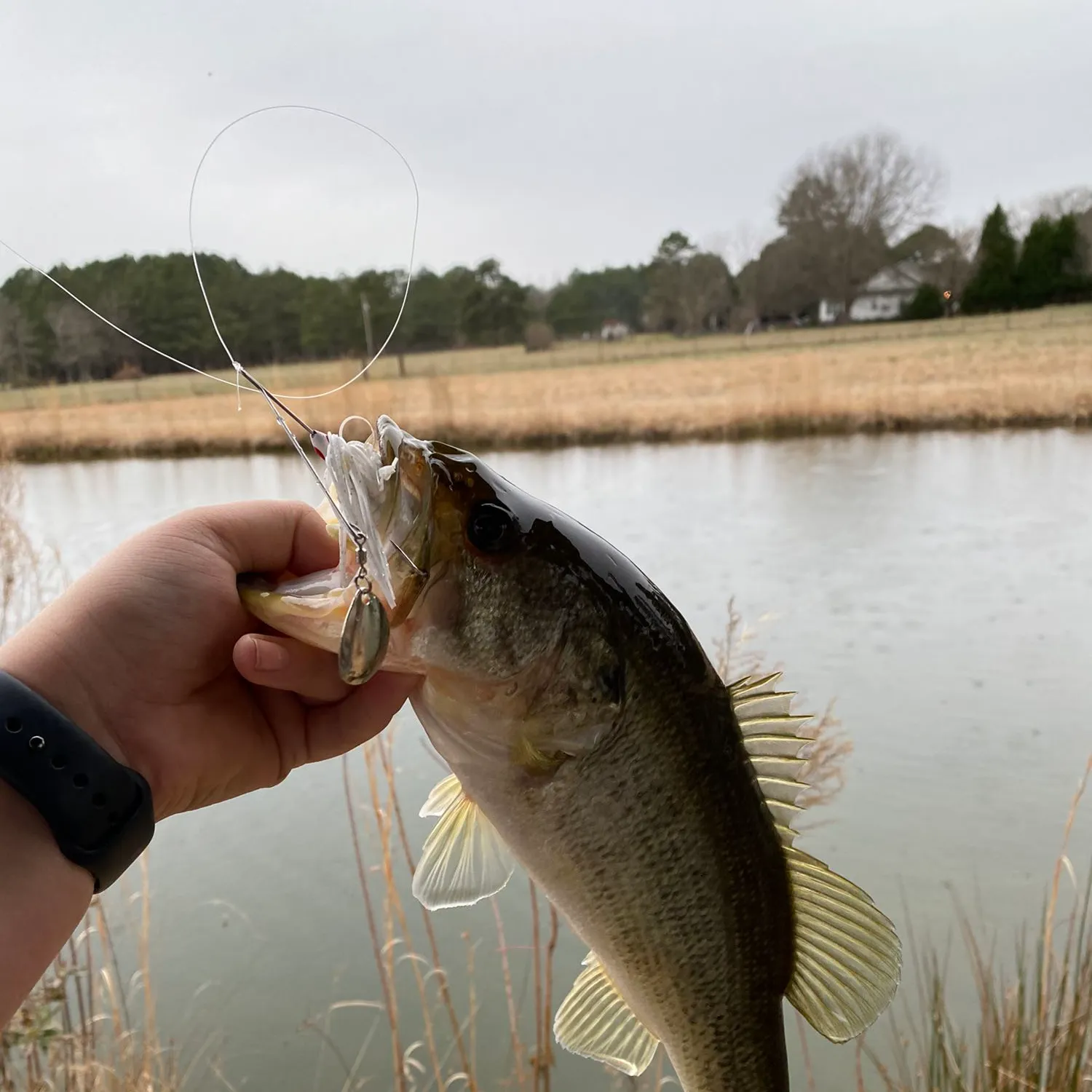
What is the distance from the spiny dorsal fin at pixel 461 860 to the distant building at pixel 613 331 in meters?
33.2

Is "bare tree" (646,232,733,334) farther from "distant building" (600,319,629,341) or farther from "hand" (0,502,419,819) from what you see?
"hand" (0,502,419,819)

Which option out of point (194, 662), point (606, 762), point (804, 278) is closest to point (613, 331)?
point (804, 278)

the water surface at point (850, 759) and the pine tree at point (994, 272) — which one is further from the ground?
the pine tree at point (994, 272)

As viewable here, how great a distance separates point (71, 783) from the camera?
1.04 m

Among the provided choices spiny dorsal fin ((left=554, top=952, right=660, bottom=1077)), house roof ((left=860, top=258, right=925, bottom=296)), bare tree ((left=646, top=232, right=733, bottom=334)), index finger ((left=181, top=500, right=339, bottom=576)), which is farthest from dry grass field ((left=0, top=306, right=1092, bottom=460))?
house roof ((left=860, top=258, right=925, bottom=296))

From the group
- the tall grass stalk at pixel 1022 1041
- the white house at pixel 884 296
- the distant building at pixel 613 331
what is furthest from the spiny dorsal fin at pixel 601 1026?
the white house at pixel 884 296

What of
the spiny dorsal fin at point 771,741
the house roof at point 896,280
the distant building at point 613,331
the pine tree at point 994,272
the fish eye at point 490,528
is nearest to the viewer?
the fish eye at point 490,528

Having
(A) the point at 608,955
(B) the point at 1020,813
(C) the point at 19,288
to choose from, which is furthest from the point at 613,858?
(B) the point at 1020,813

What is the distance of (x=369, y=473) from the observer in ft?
3.19

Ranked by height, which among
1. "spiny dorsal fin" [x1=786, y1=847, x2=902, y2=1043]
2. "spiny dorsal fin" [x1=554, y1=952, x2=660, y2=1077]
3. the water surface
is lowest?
the water surface

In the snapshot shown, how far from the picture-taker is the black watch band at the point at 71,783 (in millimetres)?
1019

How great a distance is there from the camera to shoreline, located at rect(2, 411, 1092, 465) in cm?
1214

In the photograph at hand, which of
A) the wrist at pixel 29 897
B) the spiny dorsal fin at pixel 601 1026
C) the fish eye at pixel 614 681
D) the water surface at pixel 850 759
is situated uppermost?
the fish eye at pixel 614 681

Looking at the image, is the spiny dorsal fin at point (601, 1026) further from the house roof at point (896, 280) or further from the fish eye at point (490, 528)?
the house roof at point (896, 280)
